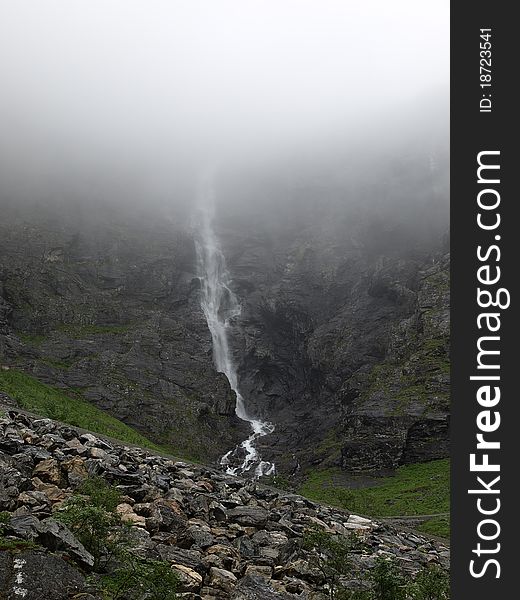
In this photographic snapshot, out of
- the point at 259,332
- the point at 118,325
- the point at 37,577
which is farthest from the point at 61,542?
the point at 259,332

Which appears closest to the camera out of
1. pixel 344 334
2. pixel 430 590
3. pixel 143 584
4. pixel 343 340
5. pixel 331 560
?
pixel 143 584

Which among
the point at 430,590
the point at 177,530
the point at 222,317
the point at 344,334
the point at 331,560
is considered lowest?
the point at 430,590

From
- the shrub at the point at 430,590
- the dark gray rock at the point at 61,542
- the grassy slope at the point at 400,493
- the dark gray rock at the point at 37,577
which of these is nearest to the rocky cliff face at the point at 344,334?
the grassy slope at the point at 400,493

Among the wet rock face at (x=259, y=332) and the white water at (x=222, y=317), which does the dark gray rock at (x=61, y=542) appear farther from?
the wet rock face at (x=259, y=332)

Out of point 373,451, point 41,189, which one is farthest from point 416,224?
point 41,189

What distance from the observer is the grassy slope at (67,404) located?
62438 millimetres

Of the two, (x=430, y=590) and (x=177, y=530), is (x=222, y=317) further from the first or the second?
(x=430, y=590)

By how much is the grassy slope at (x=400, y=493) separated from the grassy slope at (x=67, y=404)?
2156cm

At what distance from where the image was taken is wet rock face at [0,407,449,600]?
11570 millimetres

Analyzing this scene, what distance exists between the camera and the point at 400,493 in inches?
2217

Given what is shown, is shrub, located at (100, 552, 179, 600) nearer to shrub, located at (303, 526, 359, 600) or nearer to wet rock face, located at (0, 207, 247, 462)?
shrub, located at (303, 526, 359, 600)

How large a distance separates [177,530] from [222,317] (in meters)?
93.0

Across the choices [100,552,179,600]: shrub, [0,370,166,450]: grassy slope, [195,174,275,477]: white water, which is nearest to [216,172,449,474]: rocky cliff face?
[195,174,275,477]: white water

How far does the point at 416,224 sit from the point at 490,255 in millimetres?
118810
